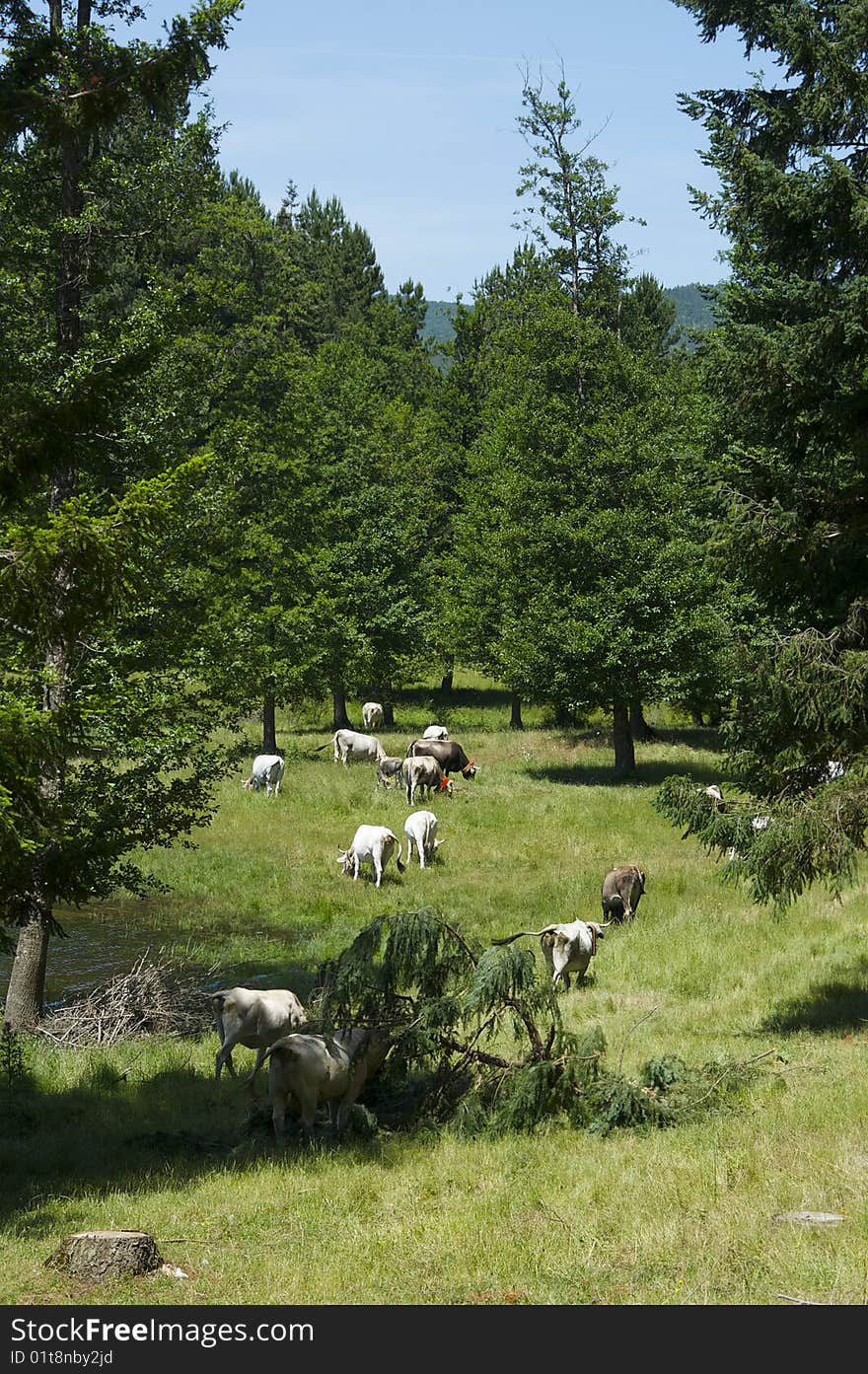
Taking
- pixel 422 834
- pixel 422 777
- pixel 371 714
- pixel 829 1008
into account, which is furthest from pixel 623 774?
pixel 829 1008

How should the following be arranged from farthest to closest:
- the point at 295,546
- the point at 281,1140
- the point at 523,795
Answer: the point at 295,546
the point at 523,795
the point at 281,1140

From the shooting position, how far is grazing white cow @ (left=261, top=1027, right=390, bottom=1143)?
42.1ft

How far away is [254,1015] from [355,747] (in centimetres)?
2739

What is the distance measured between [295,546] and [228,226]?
12.8 m

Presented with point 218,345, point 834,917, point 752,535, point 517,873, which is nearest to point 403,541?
point 218,345

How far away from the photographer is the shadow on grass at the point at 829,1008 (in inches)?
623

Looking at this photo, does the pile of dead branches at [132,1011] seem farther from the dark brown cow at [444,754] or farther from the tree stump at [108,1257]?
the dark brown cow at [444,754]

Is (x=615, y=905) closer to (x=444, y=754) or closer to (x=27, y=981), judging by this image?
(x=27, y=981)

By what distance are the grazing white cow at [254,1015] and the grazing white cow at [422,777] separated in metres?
20.0

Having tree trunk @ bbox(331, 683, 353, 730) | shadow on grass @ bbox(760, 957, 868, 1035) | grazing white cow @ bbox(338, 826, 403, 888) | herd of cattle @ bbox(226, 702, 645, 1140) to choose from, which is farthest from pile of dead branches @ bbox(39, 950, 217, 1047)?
tree trunk @ bbox(331, 683, 353, 730)

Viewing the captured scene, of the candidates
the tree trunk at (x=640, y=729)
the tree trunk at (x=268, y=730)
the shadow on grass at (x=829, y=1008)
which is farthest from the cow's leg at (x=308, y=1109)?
the tree trunk at (x=640, y=729)

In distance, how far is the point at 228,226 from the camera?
37.7m

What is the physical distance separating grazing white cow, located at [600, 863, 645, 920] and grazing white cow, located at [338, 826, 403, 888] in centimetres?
559

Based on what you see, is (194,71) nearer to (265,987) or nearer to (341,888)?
(265,987)
